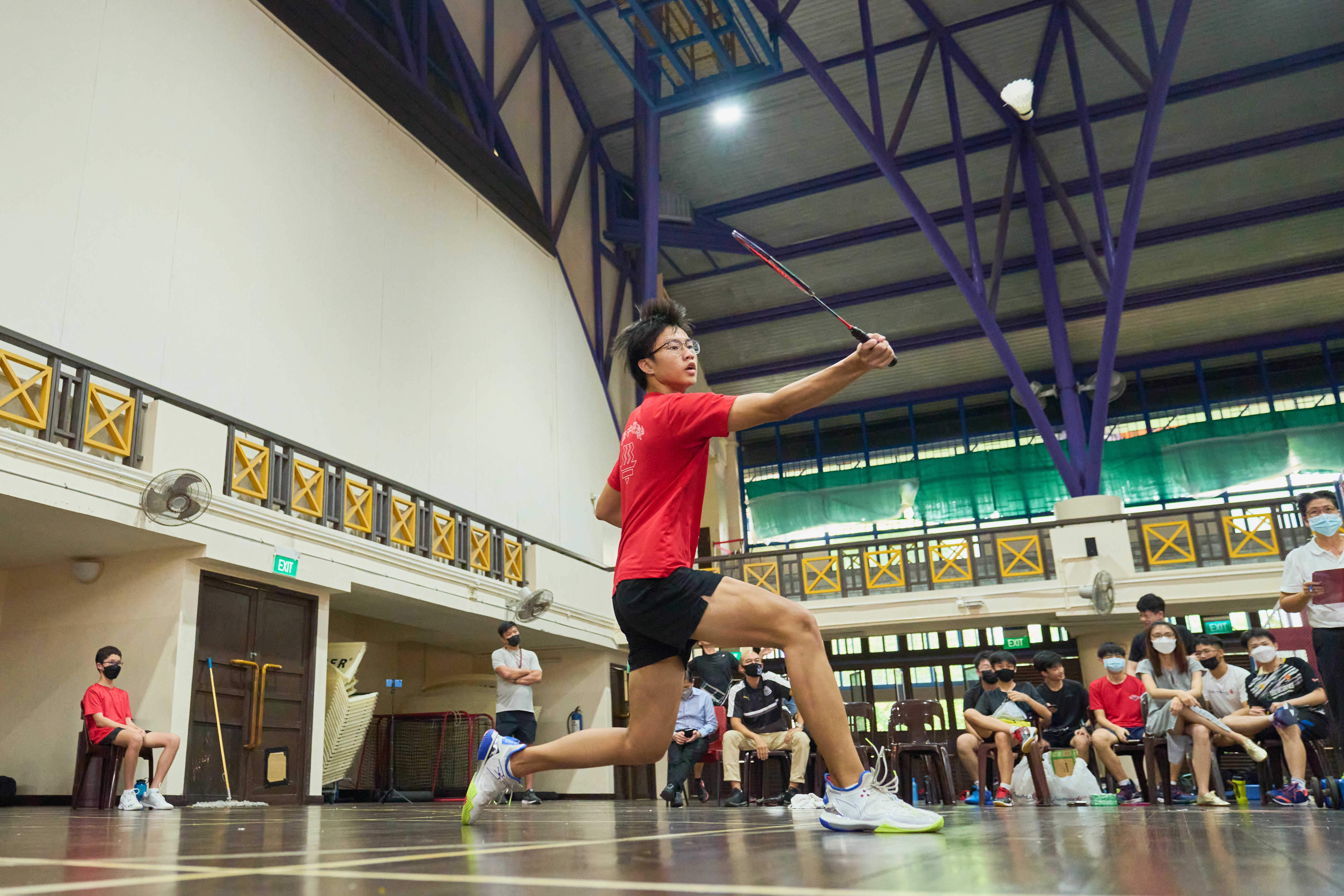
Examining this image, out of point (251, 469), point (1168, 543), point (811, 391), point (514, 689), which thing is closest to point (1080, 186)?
point (1168, 543)

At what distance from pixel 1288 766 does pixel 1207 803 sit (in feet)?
1.54

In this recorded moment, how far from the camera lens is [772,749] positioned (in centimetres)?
760

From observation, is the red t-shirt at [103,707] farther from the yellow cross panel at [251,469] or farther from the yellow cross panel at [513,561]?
the yellow cross panel at [513,561]

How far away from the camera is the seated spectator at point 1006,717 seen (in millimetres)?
6188

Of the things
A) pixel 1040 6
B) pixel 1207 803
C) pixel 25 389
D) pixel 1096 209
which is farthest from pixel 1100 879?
pixel 1040 6

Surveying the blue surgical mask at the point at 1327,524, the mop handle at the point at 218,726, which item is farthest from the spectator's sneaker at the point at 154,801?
the blue surgical mask at the point at 1327,524

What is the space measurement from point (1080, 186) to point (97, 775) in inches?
647

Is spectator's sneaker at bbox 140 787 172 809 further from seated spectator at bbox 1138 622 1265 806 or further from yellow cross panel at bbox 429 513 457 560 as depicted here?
seated spectator at bbox 1138 622 1265 806

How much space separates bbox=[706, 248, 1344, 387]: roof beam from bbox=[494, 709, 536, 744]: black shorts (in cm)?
1280

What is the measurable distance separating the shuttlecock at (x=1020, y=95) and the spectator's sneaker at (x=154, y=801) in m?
10.6

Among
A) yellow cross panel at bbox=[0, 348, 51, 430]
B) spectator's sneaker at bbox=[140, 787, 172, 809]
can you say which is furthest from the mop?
yellow cross panel at bbox=[0, 348, 51, 430]

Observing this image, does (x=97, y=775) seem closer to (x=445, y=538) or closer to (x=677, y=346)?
(x=445, y=538)

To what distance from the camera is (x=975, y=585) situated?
43.8 feet

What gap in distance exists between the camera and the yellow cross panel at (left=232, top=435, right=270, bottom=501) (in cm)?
825
